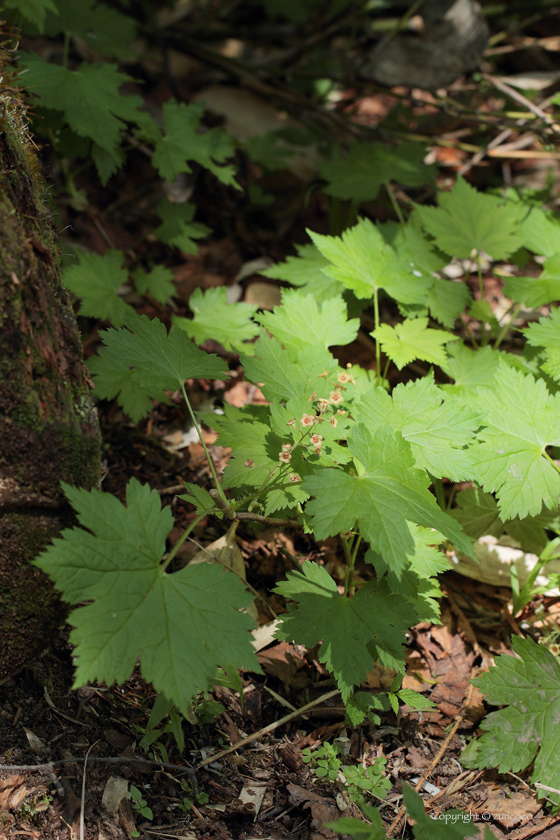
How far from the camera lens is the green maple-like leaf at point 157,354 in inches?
65.7

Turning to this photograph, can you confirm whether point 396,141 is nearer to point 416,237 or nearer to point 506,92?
point 506,92

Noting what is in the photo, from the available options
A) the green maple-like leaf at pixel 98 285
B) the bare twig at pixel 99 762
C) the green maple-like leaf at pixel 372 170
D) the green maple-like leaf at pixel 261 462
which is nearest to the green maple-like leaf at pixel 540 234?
the green maple-like leaf at pixel 372 170

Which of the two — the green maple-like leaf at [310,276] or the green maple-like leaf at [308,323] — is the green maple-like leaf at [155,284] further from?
the green maple-like leaf at [308,323]

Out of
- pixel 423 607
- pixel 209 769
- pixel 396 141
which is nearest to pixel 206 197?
pixel 396 141

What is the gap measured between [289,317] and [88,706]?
4.68 feet

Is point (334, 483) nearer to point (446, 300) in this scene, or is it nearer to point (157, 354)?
point (157, 354)

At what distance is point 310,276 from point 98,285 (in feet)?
3.07

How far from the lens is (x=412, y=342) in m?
2.21

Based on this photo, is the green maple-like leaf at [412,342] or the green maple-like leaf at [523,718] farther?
the green maple-like leaf at [412,342]

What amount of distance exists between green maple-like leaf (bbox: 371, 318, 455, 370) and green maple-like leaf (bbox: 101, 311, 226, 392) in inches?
28.6

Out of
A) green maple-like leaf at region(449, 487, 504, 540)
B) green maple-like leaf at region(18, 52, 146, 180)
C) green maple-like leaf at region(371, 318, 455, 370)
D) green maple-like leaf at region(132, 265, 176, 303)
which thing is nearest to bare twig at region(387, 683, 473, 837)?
green maple-like leaf at region(449, 487, 504, 540)

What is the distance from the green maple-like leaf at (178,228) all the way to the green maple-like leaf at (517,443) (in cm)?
160

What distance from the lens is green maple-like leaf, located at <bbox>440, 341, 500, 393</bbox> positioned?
2244 mm

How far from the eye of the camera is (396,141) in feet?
11.7
